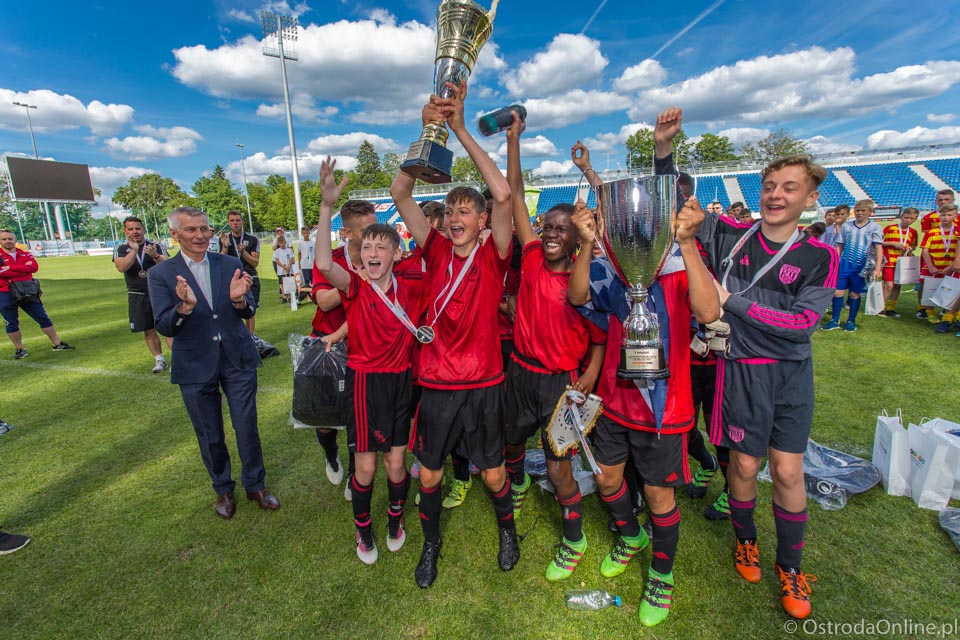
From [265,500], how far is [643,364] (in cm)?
308

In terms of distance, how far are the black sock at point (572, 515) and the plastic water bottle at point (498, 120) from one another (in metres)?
2.15

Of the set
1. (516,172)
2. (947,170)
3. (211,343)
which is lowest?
(211,343)

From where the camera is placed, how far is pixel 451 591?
2.66 metres

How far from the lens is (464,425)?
103 inches

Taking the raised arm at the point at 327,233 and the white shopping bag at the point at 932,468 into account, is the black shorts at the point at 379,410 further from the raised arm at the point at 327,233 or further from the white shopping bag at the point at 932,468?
the white shopping bag at the point at 932,468

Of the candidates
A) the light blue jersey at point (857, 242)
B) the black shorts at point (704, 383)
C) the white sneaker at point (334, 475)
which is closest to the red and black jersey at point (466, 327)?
the black shorts at point (704, 383)

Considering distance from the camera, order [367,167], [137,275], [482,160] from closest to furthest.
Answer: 1. [482,160]
2. [137,275]
3. [367,167]

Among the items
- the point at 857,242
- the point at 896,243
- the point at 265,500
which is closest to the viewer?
the point at 265,500

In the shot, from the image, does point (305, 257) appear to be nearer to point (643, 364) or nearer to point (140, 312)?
point (140, 312)

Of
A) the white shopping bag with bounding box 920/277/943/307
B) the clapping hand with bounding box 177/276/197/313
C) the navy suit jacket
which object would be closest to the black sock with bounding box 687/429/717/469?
the navy suit jacket

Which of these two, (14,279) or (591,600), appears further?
(14,279)

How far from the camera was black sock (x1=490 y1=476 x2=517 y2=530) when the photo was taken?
2.76 metres

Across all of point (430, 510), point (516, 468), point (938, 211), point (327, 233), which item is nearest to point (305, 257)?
point (327, 233)

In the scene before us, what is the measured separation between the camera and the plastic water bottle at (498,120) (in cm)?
249
